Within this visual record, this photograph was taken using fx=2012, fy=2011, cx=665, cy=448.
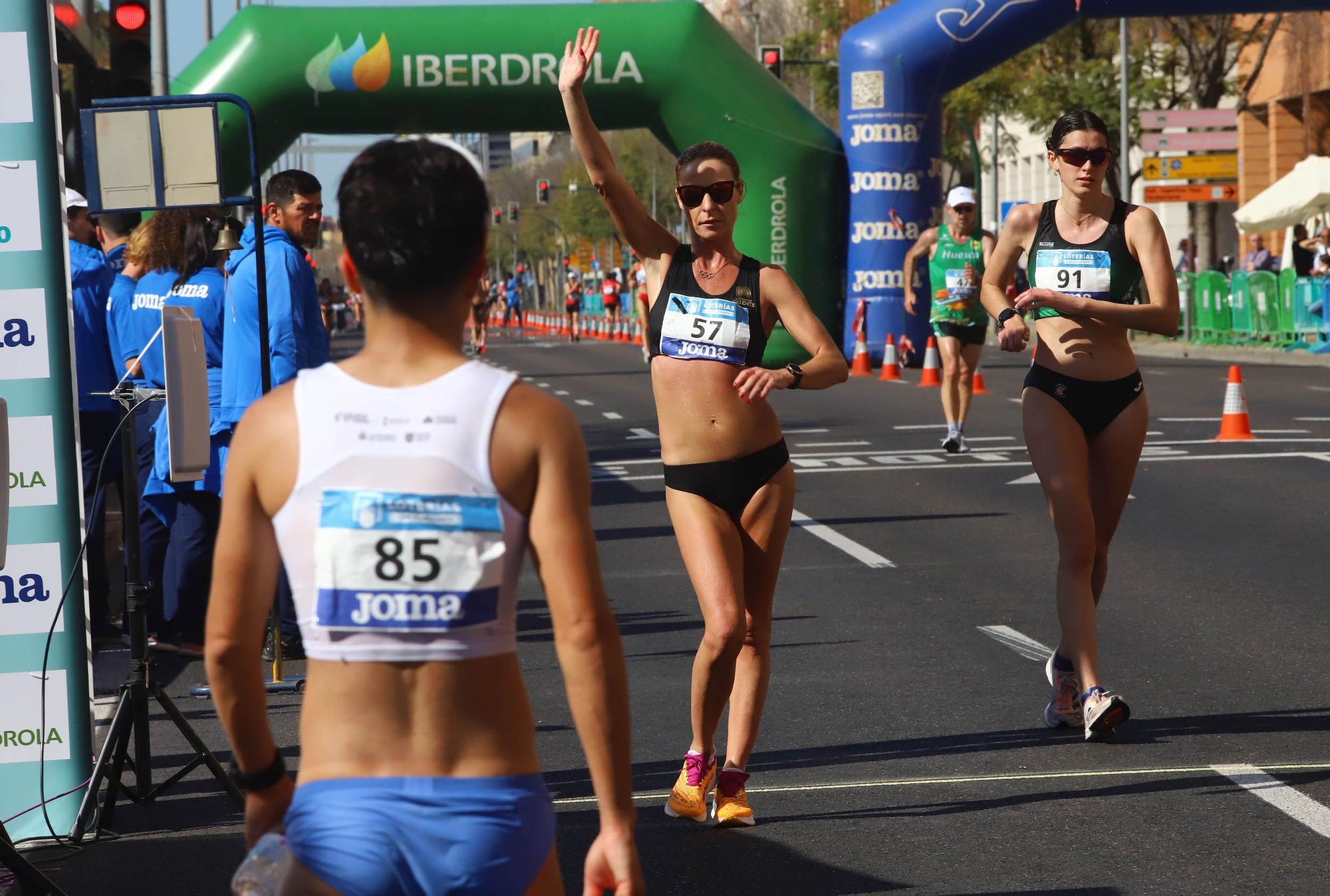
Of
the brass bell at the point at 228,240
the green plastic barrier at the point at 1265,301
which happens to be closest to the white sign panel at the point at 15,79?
the brass bell at the point at 228,240

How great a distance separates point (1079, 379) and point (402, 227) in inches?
173

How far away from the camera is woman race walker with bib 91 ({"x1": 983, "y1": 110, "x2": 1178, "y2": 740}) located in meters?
6.64

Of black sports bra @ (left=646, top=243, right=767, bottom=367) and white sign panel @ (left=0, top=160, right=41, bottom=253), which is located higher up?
white sign panel @ (left=0, top=160, right=41, bottom=253)

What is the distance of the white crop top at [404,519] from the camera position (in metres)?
2.62

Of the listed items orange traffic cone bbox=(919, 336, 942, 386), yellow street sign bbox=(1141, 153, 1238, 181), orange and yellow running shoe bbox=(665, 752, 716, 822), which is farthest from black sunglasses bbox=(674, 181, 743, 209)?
yellow street sign bbox=(1141, 153, 1238, 181)

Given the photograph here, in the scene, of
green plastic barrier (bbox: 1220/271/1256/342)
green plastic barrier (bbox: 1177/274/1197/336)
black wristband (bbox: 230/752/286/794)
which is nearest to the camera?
black wristband (bbox: 230/752/286/794)

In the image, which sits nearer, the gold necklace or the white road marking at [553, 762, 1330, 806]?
the gold necklace

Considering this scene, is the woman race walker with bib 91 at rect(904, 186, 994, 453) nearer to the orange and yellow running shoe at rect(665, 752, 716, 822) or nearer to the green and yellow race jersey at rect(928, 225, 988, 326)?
the green and yellow race jersey at rect(928, 225, 988, 326)

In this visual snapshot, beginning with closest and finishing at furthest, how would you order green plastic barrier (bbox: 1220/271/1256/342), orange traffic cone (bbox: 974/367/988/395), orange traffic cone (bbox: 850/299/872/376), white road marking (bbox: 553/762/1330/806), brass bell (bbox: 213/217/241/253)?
white road marking (bbox: 553/762/1330/806), brass bell (bbox: 213/217/241/253), orange traffic cone (bbox: 974/367/988/395), orange traffic cone (bbox: 850/299/872/376), green plastic barrier (bbox: 1220/271/1256/342)

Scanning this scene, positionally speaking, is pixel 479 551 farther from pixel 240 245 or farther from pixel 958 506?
pixel 958 506

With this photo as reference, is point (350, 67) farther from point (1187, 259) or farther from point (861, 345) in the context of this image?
point (1187, 259)

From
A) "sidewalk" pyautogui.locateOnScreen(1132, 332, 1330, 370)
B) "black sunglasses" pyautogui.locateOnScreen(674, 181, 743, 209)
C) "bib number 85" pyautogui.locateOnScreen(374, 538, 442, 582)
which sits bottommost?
"sidewalk" pyautogui.locateOnScreen(1132, 332, 1330, 370)

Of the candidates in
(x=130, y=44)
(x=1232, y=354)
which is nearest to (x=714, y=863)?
(x=130, y=44)

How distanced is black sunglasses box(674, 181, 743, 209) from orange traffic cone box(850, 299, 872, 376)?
23.3 m
